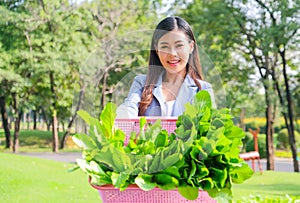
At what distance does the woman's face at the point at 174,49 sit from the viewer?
5.32 feet

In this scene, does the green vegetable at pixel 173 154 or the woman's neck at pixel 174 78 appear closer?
the green vegetable at pixel 173 154

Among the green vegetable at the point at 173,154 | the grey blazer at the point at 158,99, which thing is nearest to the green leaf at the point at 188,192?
the green vegetable at the point at 173,154

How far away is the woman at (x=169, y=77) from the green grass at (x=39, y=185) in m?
3.67

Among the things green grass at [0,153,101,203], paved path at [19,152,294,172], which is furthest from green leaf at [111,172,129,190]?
paved path at [19,152,294,172]

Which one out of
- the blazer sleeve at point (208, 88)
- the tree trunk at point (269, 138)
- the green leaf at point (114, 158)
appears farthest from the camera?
the tree trunk at point (269, 138)

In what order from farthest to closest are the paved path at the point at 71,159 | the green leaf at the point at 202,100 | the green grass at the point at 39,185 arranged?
the paved path at the point at 71,159 < the green grass at the point at 39,185 < the green leaf at the point at 202,100

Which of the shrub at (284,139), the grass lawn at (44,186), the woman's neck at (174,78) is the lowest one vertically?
the grass lawn at (44,186)

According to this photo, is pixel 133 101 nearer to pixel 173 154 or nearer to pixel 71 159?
pixel 173 154

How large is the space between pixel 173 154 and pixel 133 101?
30cm

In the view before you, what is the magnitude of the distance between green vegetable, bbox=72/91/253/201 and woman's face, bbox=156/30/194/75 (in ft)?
0.47

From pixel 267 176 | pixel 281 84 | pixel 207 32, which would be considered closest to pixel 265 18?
pixel 207 32

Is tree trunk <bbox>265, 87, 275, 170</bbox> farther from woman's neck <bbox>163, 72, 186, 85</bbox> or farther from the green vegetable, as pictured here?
the green vegetable

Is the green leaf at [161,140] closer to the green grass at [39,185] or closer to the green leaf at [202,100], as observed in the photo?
the green leaf at [202,100]

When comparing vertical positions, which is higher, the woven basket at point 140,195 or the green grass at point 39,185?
the woven basket at point 140,195
